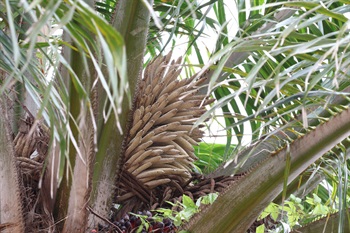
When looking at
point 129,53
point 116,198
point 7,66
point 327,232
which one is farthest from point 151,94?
point 7,66

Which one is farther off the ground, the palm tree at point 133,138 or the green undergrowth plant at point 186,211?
the palm tree at point 133,138

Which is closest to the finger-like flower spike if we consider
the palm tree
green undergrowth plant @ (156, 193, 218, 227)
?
the palm tree

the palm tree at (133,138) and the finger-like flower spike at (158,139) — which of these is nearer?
the palm tree at (133,138)

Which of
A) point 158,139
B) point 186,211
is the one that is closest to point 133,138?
point 158,139

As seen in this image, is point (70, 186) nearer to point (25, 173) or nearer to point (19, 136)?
point (25, 173)

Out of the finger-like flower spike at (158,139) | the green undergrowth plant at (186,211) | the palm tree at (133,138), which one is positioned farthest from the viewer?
the finger-like flower spike at (158,139)

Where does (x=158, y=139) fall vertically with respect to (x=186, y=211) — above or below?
above

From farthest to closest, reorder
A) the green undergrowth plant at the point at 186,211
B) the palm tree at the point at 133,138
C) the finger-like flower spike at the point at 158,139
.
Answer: the finger-like flower spike at the point at 158,139, the green undergrowth plant at the point at 186,211, the palm tree at the point at 133,138

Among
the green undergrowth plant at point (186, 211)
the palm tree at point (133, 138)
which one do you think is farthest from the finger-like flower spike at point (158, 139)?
the green undergrowth plant at point (186, 211)

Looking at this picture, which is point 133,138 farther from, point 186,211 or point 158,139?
point 186,211

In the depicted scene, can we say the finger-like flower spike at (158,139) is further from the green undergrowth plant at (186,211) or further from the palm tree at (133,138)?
the green undergrowth plant at (186,211)

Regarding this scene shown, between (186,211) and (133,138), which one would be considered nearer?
(186,211)

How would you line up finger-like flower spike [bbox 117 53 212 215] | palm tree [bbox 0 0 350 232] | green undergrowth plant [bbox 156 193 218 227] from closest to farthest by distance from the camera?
palm tree [bbox 0 0 350 232] → green undergrowth plant [bbox 156 193 218 227] → finger-like flower spike [bbox 117 53 212 215]

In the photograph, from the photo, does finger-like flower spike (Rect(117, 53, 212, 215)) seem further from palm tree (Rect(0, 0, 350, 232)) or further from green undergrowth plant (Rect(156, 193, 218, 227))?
green undergrowth plant (Rect(156, 193, 218, 227))
